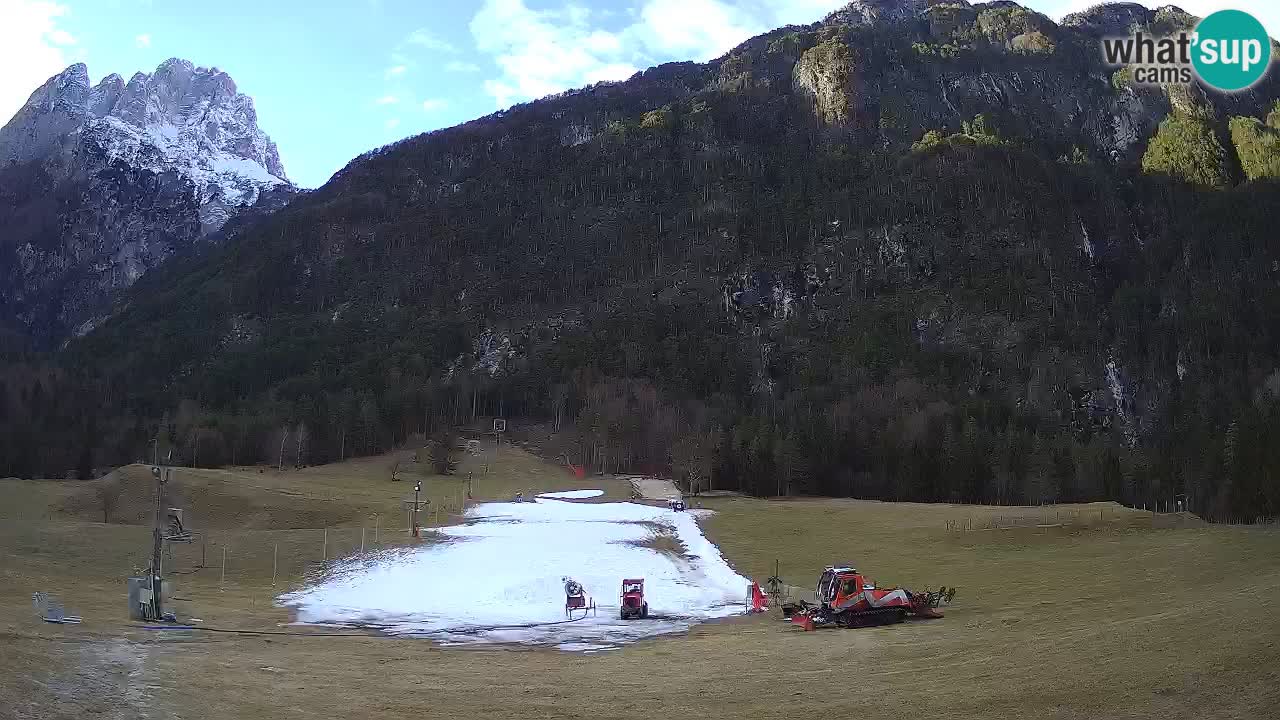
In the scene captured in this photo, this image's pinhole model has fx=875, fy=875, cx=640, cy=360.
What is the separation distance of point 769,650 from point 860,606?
21.4 ft

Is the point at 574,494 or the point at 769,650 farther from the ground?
the point at 574,494

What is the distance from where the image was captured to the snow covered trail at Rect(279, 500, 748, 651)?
98.0 feet

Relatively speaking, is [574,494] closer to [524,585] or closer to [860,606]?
[524,585]

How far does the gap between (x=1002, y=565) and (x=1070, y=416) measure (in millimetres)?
119576

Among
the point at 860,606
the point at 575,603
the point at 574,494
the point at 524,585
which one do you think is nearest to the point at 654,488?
the point at 574,494

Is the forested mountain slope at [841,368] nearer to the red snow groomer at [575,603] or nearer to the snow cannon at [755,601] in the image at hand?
the snow cannon at [755,601]

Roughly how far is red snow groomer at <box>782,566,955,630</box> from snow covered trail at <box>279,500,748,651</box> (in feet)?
16.5

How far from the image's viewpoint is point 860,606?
2789cm

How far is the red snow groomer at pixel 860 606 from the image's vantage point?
91.3ft

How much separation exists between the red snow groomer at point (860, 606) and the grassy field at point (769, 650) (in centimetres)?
131

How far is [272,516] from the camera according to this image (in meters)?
60.4

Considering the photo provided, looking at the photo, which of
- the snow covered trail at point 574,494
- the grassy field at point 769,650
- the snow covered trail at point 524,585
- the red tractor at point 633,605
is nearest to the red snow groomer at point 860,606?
the grassy field at point 769,650

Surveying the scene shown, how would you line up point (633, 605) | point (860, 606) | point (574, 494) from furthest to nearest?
point (574, 494) < point (633, 605) < point (860, 606)

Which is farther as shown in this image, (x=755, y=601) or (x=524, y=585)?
(x=524, y=585)
